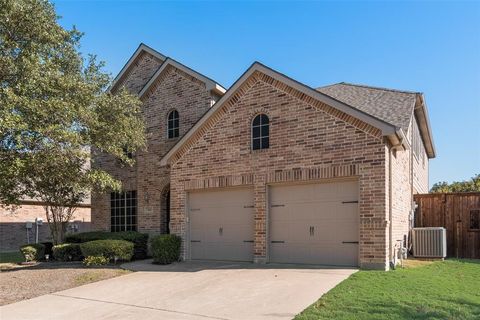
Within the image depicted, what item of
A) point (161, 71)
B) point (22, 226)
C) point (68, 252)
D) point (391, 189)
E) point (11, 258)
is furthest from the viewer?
point (22, 226)

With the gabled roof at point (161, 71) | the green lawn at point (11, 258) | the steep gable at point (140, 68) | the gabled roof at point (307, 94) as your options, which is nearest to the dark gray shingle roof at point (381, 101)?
the gabled roof at point (307, 94)

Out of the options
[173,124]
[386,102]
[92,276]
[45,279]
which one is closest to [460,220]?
[386,102]

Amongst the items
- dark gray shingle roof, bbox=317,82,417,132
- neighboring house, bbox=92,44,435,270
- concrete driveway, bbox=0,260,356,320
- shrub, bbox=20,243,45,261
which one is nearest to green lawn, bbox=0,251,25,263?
shrub, bbox=20,243,45,261

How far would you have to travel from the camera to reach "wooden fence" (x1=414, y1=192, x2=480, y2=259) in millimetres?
14805

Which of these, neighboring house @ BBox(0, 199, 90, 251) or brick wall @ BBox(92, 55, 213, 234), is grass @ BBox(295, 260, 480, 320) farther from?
neighboring house @ BBox(0, 199, 90, 251)

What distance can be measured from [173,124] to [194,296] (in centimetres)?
1022

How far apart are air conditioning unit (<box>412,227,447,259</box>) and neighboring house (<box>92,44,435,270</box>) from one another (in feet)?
1.67

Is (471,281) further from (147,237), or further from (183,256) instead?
(147,237)

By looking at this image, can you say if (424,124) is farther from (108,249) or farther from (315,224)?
(108,249)

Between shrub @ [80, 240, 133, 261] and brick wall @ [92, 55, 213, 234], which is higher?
brick wall @ [92, 55, 213, 234]

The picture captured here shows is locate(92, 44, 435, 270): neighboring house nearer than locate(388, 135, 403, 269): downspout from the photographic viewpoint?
No

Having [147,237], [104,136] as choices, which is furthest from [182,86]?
[147,237]

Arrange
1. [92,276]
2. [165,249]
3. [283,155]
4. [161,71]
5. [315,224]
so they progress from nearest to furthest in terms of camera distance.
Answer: [92,276] → [315,224] → [283,155] → [165,249] → [161,71]

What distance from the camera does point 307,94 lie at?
12.4m
